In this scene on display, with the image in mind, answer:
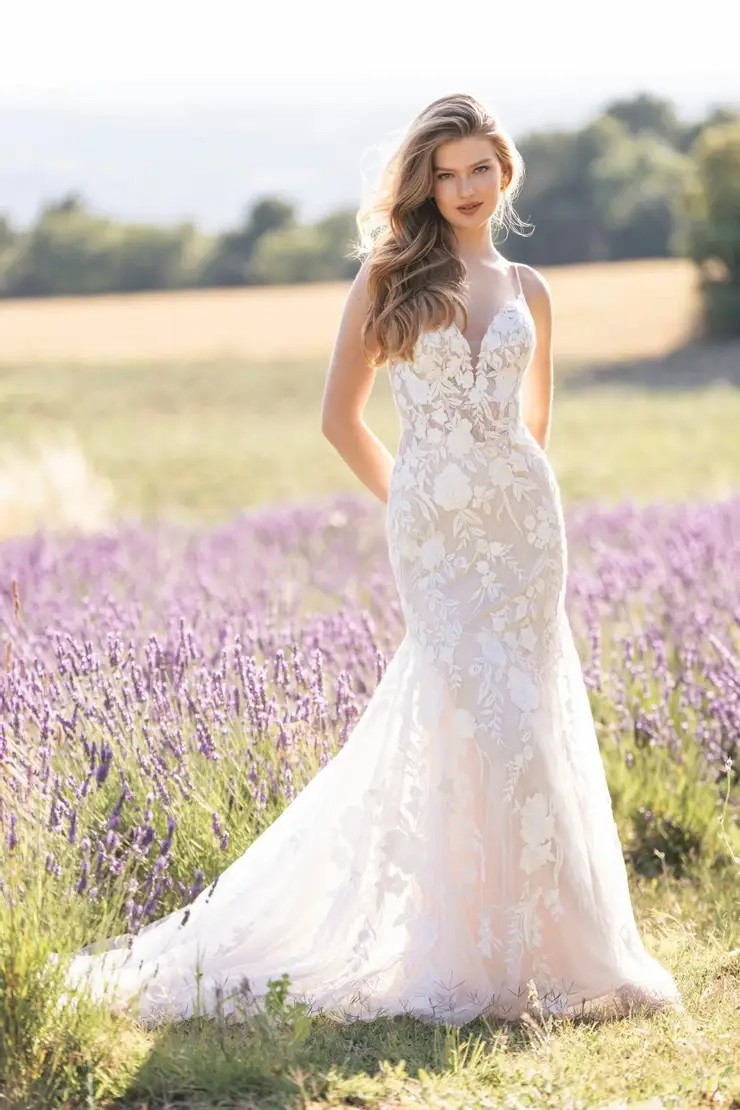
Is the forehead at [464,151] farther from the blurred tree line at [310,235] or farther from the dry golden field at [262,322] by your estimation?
the blurred tree line at [310,235]

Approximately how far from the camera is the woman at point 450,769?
11.5ft

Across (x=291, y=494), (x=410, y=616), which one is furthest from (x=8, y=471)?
(x=410, y=616)

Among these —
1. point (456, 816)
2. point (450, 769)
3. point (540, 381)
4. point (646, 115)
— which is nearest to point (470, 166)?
point (540, 381)

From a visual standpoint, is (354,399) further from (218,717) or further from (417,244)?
(218,717)

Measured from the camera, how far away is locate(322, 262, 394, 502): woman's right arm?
12.1 feet

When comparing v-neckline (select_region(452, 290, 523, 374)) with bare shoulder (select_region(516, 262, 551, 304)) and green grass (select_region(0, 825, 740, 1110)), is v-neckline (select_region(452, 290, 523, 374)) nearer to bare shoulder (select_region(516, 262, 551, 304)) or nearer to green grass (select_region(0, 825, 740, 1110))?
bare shoulder (select_region(516, 262, 551, 304))

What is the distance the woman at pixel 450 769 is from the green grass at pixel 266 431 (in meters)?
7.88

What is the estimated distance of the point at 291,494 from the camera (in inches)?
588

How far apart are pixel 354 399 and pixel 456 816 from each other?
3.53ft

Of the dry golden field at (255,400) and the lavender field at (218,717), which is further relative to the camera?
the dry golden field at (255,400)

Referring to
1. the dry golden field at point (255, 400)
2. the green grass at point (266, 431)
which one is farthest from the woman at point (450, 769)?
the green grass at point (266, 431)

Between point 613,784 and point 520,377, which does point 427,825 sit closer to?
point 520,377

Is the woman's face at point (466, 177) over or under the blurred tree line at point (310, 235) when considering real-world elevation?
under

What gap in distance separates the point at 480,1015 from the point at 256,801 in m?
0.82
